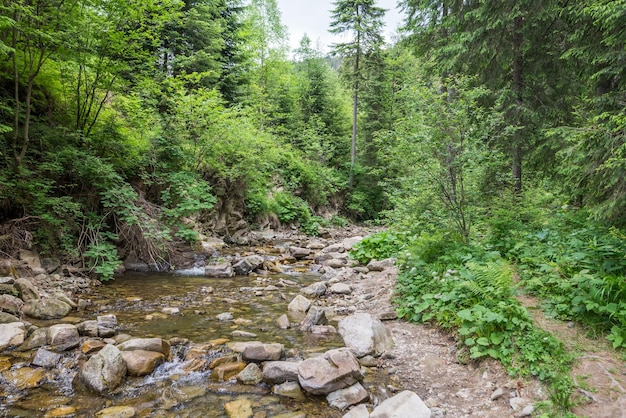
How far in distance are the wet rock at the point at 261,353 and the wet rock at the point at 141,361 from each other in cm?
110

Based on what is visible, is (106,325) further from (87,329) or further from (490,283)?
(490,283)

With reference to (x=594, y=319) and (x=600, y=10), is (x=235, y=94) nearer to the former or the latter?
(x=600, y=10)

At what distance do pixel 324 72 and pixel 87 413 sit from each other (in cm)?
2968

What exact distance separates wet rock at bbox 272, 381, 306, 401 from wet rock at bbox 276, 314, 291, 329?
195 centimetres

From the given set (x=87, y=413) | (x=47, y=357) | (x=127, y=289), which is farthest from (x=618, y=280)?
(x=127, y=289)

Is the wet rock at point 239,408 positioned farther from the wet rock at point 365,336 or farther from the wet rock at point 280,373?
the wet rock at point 365,336

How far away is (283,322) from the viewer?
605 cm

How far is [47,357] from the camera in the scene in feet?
14.1

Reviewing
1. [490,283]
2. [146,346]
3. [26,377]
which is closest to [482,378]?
[490,283]

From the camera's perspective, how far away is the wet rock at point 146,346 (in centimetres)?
465

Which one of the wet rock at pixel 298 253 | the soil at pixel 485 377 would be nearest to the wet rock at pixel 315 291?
the soil at pixel 485 377

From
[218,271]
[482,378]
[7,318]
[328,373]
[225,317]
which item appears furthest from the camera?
[218,271]

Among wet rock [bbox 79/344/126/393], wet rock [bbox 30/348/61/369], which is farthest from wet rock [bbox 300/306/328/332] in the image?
wet rock [bbox 30/348/61/369]

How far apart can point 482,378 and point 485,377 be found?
35mm
